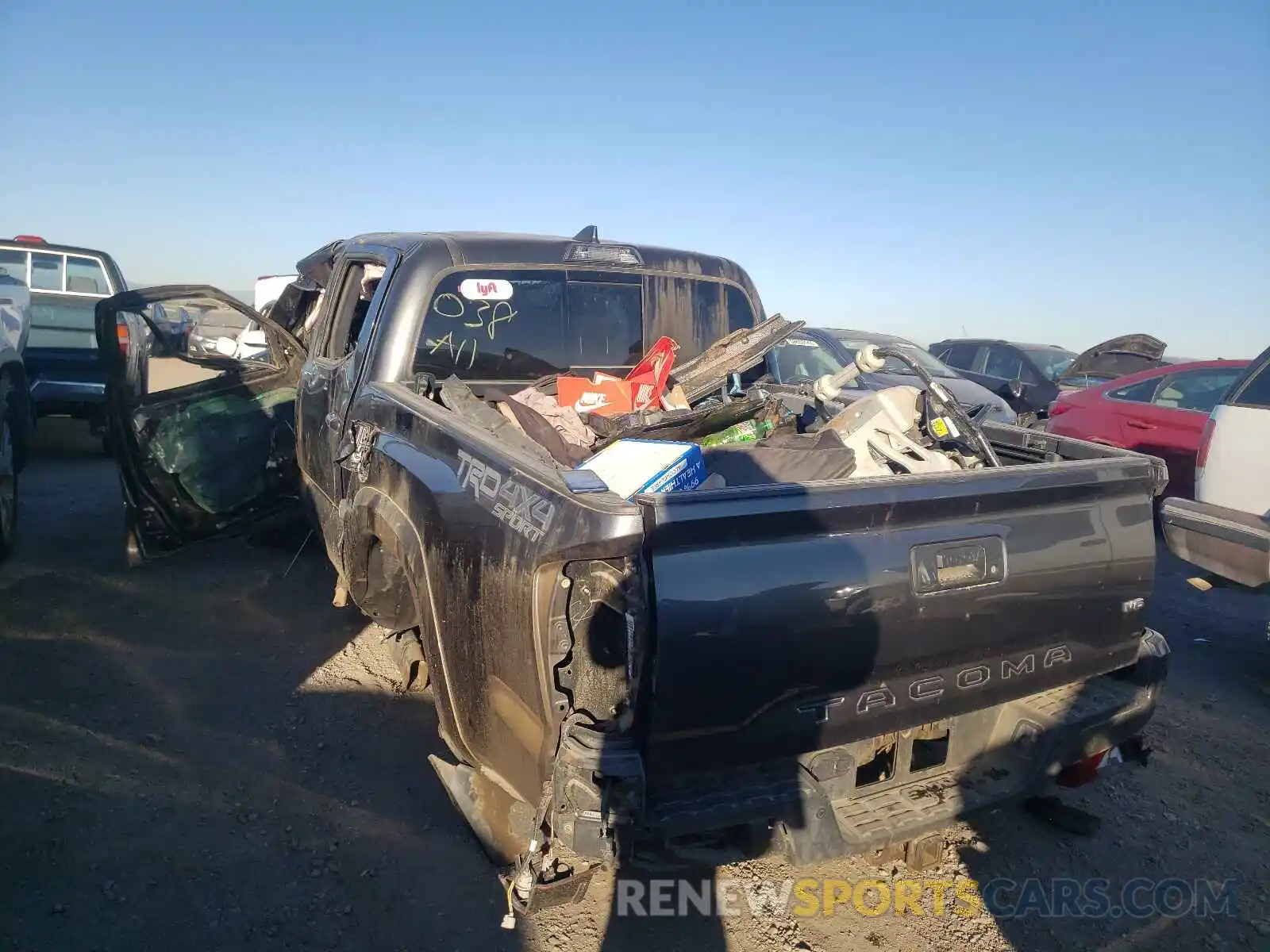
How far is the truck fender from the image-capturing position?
2799mm

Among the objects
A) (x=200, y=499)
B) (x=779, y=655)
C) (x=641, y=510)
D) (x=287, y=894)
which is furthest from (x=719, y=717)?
(x=200, y=499)

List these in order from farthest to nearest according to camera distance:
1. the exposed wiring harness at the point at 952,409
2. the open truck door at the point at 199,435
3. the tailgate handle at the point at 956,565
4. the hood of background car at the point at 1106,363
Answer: the hood of background car at the point at 1106,363, the open truck door at the point at 199,435, the exposed wiring harness at the point at 952,409, the tailgate handle at the point at 956,565

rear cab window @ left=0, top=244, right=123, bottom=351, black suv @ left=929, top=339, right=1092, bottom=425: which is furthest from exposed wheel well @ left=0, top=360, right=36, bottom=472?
black suv @ left=929, top=339, right=1092, bottom=425

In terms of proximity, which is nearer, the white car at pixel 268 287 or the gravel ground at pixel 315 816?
the gravel ground at pixel 315 816

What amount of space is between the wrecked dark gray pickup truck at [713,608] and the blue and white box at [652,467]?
201 millimetres

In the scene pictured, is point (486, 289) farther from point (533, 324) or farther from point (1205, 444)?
point (1205, 444)

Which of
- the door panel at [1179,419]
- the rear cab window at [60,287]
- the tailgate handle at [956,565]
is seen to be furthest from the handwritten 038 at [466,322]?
the rear cab window at [60,287]

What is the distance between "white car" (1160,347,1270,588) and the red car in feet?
6.16

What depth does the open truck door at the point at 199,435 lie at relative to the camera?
5.02 m

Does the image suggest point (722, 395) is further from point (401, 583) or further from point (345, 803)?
point (345, 803)

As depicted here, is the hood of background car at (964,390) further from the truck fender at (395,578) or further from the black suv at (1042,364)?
the truck fender at (395,578)

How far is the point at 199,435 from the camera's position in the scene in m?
5.23

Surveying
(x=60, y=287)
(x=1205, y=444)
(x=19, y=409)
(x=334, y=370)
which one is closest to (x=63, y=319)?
(x=60, y=287)

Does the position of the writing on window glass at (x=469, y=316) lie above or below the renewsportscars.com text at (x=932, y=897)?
above
